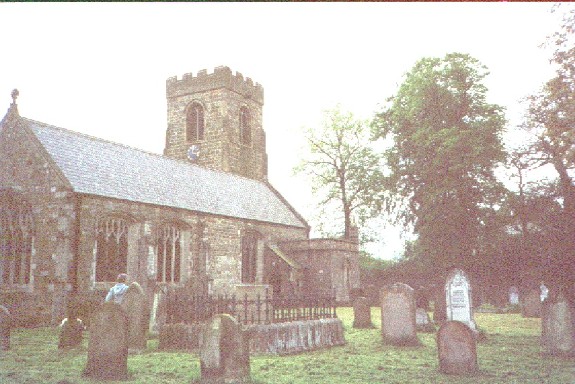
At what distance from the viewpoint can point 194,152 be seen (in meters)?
35.0

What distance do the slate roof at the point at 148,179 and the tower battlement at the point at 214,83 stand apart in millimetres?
7678

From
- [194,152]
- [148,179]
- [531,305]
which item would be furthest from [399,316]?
[194,152]

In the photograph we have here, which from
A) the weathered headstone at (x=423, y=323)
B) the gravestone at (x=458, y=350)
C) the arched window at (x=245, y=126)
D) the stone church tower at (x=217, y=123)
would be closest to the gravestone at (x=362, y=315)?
the weathered headstone at (x=423, y=323)

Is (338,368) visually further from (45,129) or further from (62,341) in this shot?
(45,129)

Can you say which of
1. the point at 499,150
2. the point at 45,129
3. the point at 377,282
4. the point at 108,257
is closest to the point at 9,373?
the point at 108,257

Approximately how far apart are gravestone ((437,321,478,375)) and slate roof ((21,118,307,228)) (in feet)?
44.2

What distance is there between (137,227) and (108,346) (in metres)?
12.5

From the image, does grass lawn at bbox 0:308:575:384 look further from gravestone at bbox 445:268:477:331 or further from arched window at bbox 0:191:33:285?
arched window at bbox 0:191:33:285

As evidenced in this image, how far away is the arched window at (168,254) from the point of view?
20.9 meters

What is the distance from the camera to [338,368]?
8.29 metres

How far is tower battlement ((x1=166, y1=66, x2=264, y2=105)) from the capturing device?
114ft

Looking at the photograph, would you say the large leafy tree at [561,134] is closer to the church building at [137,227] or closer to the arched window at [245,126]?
the church building at [137,227]

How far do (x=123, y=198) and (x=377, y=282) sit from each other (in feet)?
68.0

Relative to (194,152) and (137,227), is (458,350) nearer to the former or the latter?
(137,227)
